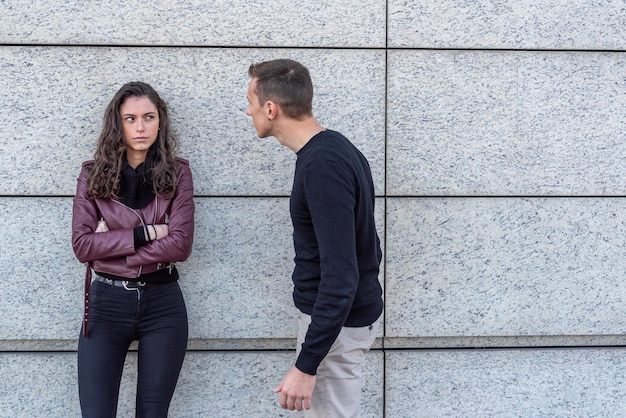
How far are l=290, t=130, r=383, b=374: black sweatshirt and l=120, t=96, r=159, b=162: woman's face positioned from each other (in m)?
1.19

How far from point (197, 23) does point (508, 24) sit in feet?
6.10

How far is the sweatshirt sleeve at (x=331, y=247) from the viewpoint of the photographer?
2605mm

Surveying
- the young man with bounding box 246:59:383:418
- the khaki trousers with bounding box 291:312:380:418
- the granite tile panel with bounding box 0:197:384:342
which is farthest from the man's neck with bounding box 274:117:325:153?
the granite tile panel with bounding box 0:197:384:342

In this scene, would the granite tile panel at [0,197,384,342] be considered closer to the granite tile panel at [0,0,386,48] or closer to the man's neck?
the granite tile panel at [0,0,386,48]

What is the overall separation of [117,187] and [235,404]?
61.9 inches

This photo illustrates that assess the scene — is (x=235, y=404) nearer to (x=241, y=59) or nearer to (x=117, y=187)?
(x=117, y=187)

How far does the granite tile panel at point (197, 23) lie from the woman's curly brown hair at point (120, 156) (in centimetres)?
48

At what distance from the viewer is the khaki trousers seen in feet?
9.64

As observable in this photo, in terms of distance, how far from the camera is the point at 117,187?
3.58 meters

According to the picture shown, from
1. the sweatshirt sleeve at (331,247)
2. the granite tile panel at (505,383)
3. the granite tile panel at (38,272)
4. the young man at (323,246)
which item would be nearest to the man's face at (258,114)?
the young man at (323,246)

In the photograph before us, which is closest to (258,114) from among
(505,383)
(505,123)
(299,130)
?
(299,130)

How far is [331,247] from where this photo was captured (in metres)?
2.61

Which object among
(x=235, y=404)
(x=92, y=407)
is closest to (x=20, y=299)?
(x=92, y=407)

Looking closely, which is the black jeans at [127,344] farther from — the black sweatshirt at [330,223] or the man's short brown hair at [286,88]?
the man's short brown hair at [286,88]
